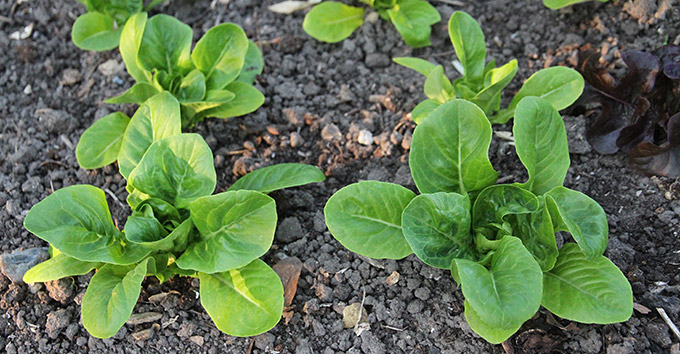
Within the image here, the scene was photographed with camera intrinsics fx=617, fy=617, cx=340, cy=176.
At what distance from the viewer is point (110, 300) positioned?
9.66 ft

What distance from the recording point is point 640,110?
141 inches

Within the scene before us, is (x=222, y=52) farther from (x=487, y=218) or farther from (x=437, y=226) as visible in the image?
(x=487, y=218)

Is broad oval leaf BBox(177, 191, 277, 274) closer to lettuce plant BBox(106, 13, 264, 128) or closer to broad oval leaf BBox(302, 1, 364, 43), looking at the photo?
lettuce plant BBox(106, 13, 264, 128)

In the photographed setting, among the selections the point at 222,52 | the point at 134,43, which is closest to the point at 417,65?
the point at 222,52

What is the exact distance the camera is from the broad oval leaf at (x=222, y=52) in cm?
380

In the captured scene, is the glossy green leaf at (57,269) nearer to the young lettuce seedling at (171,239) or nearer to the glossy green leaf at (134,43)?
the young lettuce seedling at (171,239)

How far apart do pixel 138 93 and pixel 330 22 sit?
148cm

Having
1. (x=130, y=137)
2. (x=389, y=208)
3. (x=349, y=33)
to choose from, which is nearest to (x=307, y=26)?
(x=349, y=33)

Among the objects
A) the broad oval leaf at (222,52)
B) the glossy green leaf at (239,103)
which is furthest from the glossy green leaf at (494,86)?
the broad oval leaf at (222,52)

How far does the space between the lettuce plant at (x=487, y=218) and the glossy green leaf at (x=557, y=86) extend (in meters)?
0.52

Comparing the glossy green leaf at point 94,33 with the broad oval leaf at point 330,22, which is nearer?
the glossy green leaf at point 94,33

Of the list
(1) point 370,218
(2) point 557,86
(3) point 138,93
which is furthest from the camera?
(3) point 138,93

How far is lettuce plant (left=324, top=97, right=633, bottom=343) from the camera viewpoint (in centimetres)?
276

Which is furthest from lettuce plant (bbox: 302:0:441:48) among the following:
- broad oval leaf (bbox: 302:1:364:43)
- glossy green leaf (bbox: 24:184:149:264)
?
glossy green leaf (bbox: 24:184:149:264)
